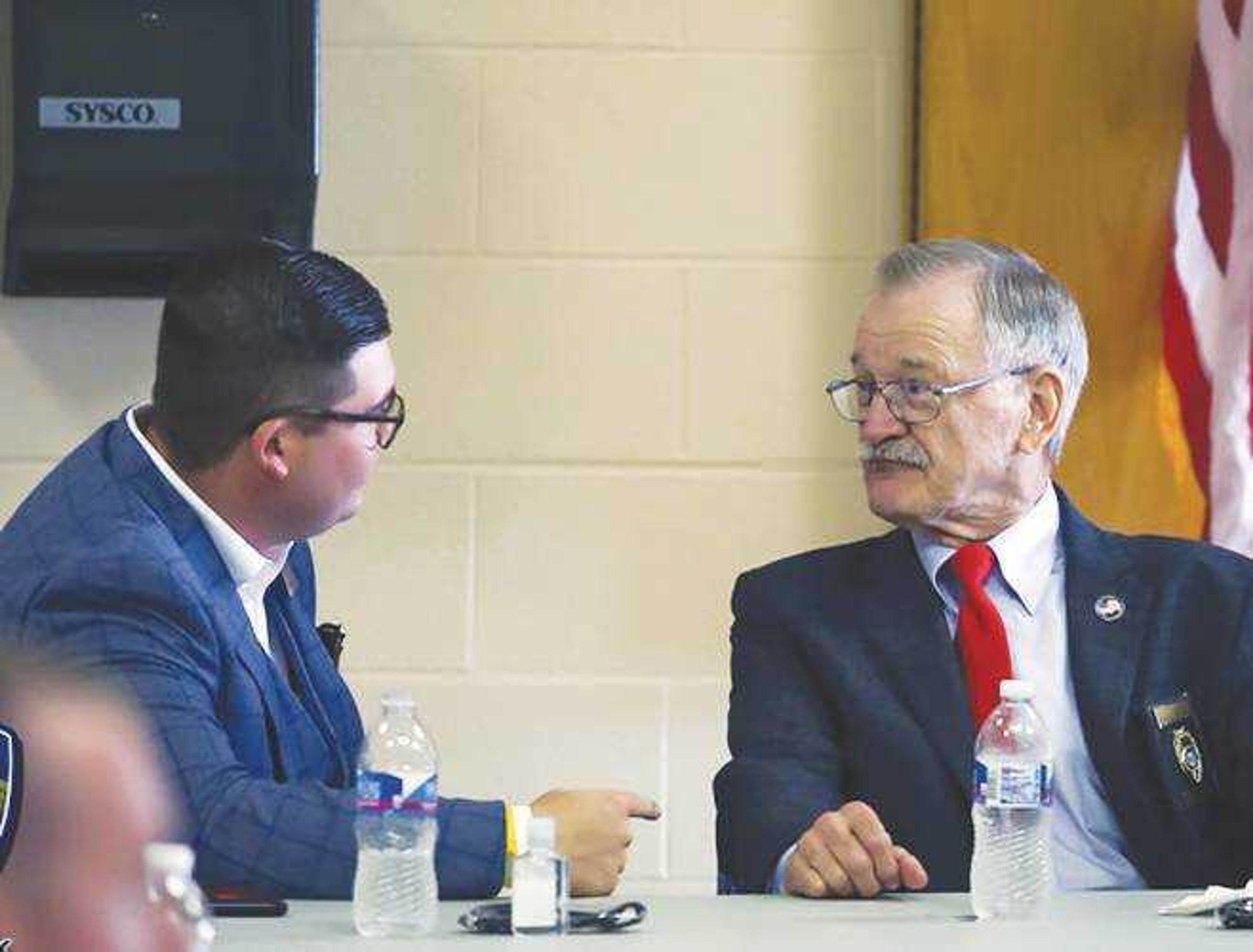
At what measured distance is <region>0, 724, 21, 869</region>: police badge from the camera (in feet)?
1.57

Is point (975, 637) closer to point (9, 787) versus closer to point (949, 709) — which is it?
point (949, 709)

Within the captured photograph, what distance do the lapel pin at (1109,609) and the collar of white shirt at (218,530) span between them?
92cm

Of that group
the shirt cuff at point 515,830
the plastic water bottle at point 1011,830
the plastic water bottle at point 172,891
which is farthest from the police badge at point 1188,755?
the plastic water bottle at point 172,891

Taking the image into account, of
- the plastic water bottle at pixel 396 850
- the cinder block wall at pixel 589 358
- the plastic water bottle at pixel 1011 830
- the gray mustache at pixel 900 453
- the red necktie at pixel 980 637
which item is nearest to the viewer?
the plastic water bottle at pixel 396 850

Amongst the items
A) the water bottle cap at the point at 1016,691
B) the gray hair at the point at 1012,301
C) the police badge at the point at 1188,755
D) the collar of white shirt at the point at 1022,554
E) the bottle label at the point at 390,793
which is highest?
the gray hair at the point at 1012,301

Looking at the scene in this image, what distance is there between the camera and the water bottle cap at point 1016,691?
2.10 m

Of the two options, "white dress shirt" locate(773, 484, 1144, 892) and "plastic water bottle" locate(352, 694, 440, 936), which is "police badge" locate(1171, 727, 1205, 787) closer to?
"white dress shirt" locate(773, 484, 1144, 892)

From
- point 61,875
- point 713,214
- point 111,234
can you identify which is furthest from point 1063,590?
point 61,875

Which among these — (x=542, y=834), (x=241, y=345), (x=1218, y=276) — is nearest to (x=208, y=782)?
(x=542, y=834)

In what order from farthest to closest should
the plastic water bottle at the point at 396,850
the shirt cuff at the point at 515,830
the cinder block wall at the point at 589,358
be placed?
1. the cinder block wall at the point at 589,358
2. the shirt cuff at the point at 515,830
3. the plastic water bottle at the point at 396,850

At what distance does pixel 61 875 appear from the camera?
46cm

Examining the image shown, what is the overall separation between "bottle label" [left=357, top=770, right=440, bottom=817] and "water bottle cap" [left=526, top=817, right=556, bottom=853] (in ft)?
0.33

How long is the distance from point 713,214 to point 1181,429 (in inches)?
29.8

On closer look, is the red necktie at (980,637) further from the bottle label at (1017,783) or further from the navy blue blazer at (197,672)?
the navy blue blazer at (197,672)
